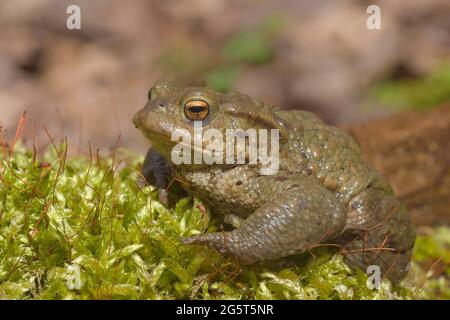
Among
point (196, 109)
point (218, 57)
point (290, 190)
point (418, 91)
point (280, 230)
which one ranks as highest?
point (218, 57)

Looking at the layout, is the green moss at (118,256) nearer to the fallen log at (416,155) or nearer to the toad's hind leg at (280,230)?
the toad's hind leg at (280,230)

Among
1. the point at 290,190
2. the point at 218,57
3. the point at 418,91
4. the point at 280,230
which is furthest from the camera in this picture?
the point at 218,57

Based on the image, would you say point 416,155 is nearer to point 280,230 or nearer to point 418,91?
point 280,230

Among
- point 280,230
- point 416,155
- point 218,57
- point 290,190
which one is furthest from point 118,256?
point 218,57

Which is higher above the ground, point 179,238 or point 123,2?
point 123,2

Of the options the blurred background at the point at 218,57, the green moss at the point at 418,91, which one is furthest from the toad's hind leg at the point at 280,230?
the green moss at the point at 418,91

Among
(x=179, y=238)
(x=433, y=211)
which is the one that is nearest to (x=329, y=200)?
(x=179, y=238)

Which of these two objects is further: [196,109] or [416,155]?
[416,155]

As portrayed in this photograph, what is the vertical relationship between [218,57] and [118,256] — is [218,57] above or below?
above

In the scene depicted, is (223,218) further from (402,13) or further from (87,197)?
(402,13)
